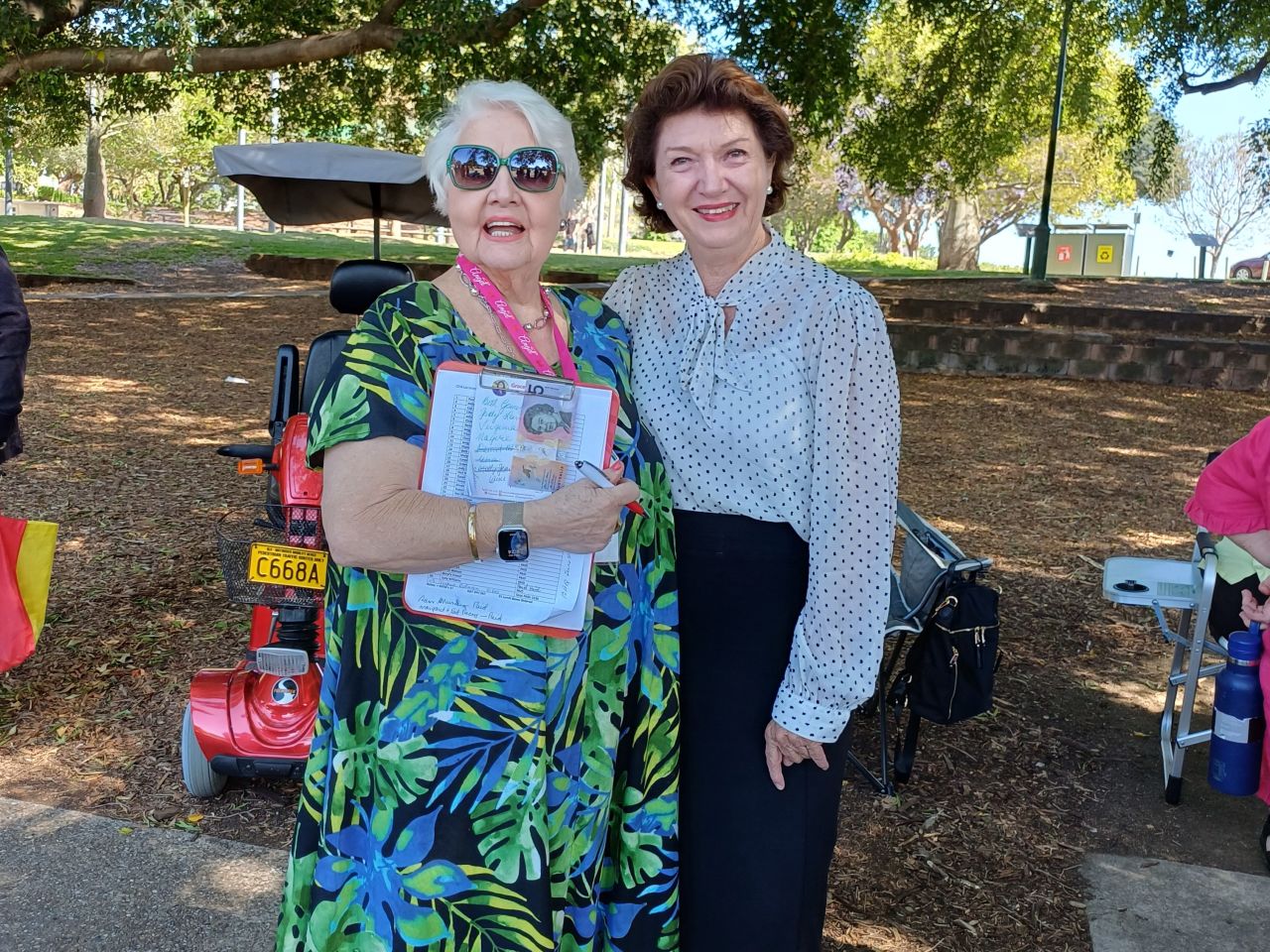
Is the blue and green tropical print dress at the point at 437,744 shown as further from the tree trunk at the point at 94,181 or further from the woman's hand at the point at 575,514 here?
the tree trunk at the point at 94,181

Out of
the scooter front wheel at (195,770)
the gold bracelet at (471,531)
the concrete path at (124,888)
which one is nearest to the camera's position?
the gold bracelet at (471,531)

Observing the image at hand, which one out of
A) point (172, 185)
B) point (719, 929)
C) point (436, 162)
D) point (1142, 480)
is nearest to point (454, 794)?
point (719, 929)

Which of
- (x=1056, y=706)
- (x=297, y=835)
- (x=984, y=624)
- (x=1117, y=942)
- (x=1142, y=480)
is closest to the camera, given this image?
(x=297, y=835)

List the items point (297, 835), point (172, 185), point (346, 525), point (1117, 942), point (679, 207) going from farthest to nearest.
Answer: point (172, 185), point (1117, 942), point (679, 207), point (297, 835), point (346, 525)

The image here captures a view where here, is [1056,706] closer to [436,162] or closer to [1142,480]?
[436,162]

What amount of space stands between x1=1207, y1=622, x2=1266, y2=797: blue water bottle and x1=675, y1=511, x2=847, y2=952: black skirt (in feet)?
6.49

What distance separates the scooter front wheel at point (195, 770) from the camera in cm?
380

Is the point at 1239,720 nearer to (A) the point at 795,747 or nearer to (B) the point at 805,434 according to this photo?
(A) the point at 795,747

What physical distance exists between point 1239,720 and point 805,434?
7.75ft

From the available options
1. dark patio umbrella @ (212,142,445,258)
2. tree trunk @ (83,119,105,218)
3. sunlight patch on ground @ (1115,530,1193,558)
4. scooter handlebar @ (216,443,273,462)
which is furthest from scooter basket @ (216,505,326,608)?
tree trunk @ (83,119,105,218)

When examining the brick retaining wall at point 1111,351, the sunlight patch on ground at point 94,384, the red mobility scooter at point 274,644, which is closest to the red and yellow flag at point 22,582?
the red mobility scooter at point 274,644

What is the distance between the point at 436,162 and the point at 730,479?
756mm

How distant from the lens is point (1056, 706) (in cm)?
489

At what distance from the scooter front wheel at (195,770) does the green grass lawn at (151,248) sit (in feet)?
52.6
